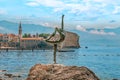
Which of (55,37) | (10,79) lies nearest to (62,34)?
(55,37)

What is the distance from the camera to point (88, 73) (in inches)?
909

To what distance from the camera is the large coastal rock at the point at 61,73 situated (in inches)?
892

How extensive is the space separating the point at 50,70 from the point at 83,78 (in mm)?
2530

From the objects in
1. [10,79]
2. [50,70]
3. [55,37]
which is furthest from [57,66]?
[10,79]

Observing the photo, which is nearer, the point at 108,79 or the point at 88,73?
the point at 88,73

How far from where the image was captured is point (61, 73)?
23016 mm

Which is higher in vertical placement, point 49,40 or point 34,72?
point 49,40

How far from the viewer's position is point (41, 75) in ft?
77.5

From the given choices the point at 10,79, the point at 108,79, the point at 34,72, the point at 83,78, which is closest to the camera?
the point at 83,78

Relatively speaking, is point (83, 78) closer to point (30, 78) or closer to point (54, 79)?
point (54, 79)

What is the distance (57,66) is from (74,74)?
1.60m

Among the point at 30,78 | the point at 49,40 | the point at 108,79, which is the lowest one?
the point at 108,79

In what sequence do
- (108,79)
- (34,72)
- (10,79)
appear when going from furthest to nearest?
1. (108,79)
2. (10,79)
3. (34,72)

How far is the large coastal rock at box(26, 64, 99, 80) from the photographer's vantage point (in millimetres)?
22656
